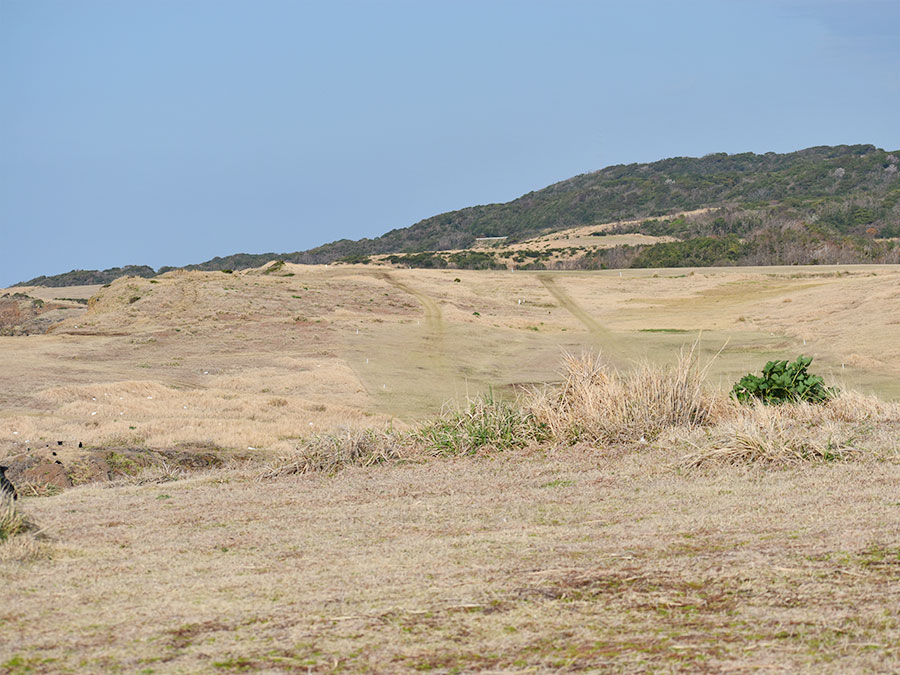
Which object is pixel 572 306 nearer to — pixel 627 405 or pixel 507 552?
pixel 627 405

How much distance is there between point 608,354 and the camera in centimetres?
3198

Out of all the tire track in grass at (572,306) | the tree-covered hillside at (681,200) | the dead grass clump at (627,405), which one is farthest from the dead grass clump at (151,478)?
the tree-covered hillside at (681,200)

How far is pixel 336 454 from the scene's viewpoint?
9.86 metres

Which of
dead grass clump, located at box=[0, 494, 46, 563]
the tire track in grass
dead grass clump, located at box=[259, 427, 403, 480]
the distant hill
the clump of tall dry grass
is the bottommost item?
the tire track in grass

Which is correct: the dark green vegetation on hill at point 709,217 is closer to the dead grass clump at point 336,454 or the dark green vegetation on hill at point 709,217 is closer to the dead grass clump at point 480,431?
the dead grass clump at point 480,431

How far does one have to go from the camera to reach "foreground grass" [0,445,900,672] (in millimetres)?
3992

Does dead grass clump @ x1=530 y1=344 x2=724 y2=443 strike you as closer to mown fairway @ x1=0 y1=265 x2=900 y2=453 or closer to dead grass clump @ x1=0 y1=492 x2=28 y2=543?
dead grass clump @ x1=0 y1=492 x2=28 y2=543

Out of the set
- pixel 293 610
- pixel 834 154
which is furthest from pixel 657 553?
pixel 834 154

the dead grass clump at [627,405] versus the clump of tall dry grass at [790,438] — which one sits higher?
the dead grass clump at [627,405]

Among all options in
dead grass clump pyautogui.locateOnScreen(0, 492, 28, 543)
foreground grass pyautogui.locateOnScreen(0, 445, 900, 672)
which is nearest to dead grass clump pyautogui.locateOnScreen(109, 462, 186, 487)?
foreground grass pyautogui.locateOnScreen(0, 445, 900, 672)

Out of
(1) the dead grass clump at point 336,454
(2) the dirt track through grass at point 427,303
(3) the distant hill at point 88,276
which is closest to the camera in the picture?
(1) the dead grass clump at point 336,454

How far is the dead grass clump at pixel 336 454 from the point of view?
9742 mm

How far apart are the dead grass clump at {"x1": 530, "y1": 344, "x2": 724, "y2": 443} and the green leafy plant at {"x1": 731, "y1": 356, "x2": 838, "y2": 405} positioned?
91cm

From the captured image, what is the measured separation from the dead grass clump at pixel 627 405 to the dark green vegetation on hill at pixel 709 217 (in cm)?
6448
